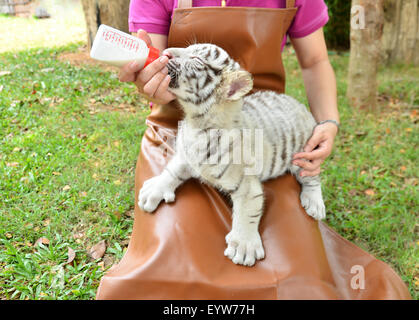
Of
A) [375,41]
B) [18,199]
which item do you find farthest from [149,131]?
[375,41]

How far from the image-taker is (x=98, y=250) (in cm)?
246

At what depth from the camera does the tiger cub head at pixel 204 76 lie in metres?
1.48

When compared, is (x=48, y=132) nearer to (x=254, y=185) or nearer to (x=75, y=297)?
(x=75, y=297)

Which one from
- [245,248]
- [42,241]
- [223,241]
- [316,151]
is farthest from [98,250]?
[316,151]

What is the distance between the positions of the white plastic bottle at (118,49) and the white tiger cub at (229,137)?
4.2 inches

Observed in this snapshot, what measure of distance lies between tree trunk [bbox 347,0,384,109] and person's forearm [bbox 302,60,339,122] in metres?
2.28

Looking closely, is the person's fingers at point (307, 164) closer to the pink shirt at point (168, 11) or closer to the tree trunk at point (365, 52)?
the pink shirt at point (168, 11)

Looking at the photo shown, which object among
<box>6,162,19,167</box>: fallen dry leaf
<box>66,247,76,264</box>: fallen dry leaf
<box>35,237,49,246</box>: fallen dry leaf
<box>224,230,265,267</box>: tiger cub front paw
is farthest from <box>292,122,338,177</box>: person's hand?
<box>6,162,19,167</box>: fallen dry leaf

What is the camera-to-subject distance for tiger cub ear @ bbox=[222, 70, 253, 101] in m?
1.44

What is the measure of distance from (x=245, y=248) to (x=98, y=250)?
128 cm

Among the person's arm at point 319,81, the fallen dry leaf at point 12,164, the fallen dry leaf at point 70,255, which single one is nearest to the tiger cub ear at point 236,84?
the person's arm at point 319,81
